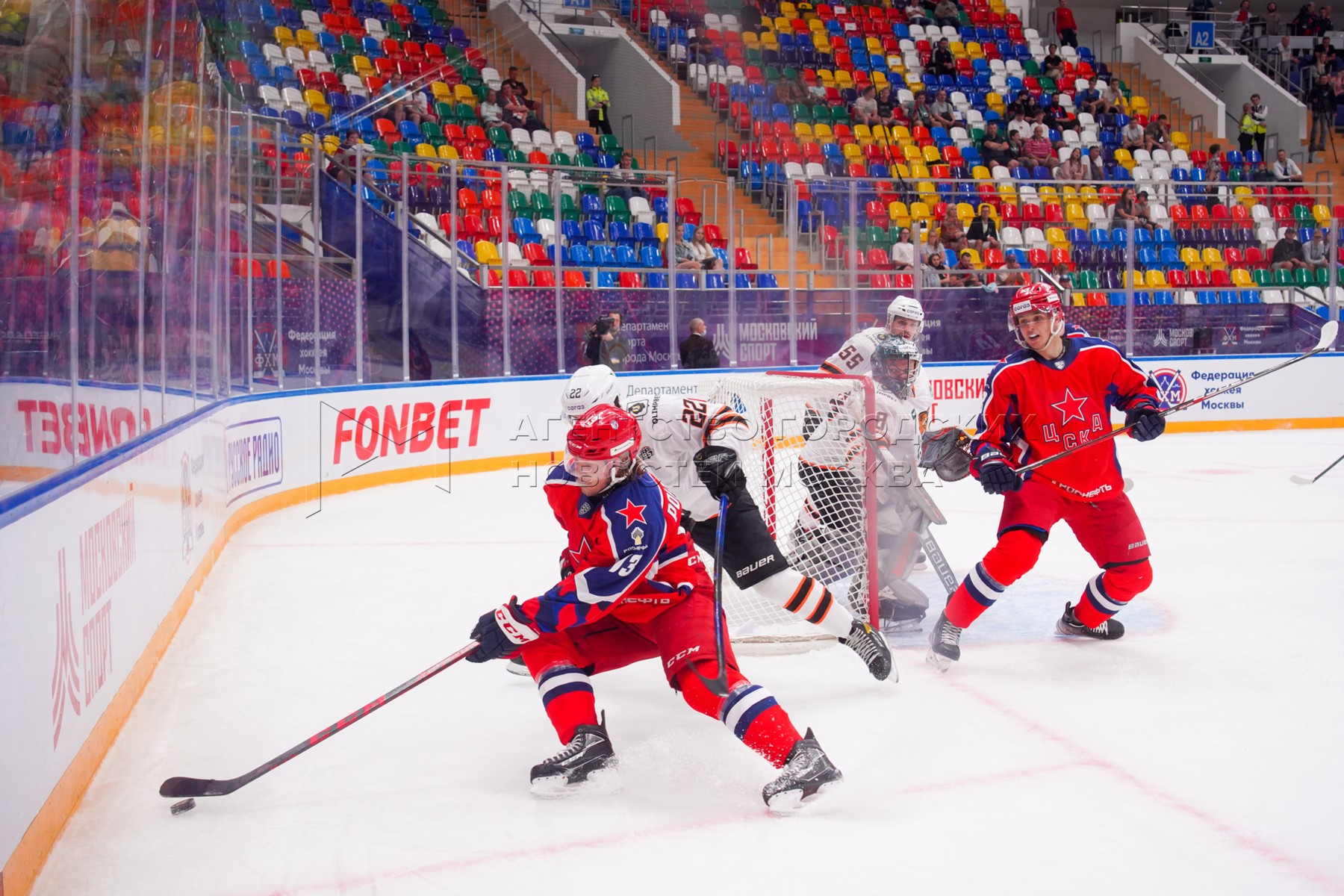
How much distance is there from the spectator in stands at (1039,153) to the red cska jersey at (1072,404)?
1182cm

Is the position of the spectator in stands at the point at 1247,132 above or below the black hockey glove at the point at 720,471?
above

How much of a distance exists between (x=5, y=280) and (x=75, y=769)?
1.14 meters

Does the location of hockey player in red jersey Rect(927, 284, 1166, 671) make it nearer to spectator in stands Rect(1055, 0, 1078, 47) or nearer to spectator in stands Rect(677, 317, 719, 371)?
spectator in stands Rect(677, 317, 719, 371)

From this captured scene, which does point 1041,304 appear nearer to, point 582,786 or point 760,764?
point 760,764

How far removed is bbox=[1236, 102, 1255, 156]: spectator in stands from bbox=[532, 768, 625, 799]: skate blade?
16646mm

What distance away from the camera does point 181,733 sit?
3.29 m

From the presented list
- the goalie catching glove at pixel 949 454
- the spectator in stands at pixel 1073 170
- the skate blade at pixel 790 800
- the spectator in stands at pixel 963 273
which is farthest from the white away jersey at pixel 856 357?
the spectator in stands at pixel 1073 170

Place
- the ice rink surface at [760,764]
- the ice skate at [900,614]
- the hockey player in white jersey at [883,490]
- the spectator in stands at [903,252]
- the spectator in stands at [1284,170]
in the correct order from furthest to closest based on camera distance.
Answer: the spectator in stands at [1284,170] → the spectator in stands at [903,252] → the ice skate at [900,614] → the hockey player in white jersey at [883,490] → the ice rink surface at [760,764]

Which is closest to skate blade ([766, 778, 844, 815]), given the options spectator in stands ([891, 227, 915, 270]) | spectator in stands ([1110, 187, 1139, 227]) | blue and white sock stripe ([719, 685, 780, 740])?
blue and white sock stripe ([719, 685, 780, 740])

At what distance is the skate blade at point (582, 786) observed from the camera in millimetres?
2779

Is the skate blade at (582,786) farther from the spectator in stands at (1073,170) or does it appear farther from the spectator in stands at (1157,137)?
the spectator in stands at (1157,137)

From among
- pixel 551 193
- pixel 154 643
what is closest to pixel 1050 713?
pixel 154 643

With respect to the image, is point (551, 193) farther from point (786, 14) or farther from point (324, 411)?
point (786, 14)

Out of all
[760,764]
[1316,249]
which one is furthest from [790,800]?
[1316,249]
